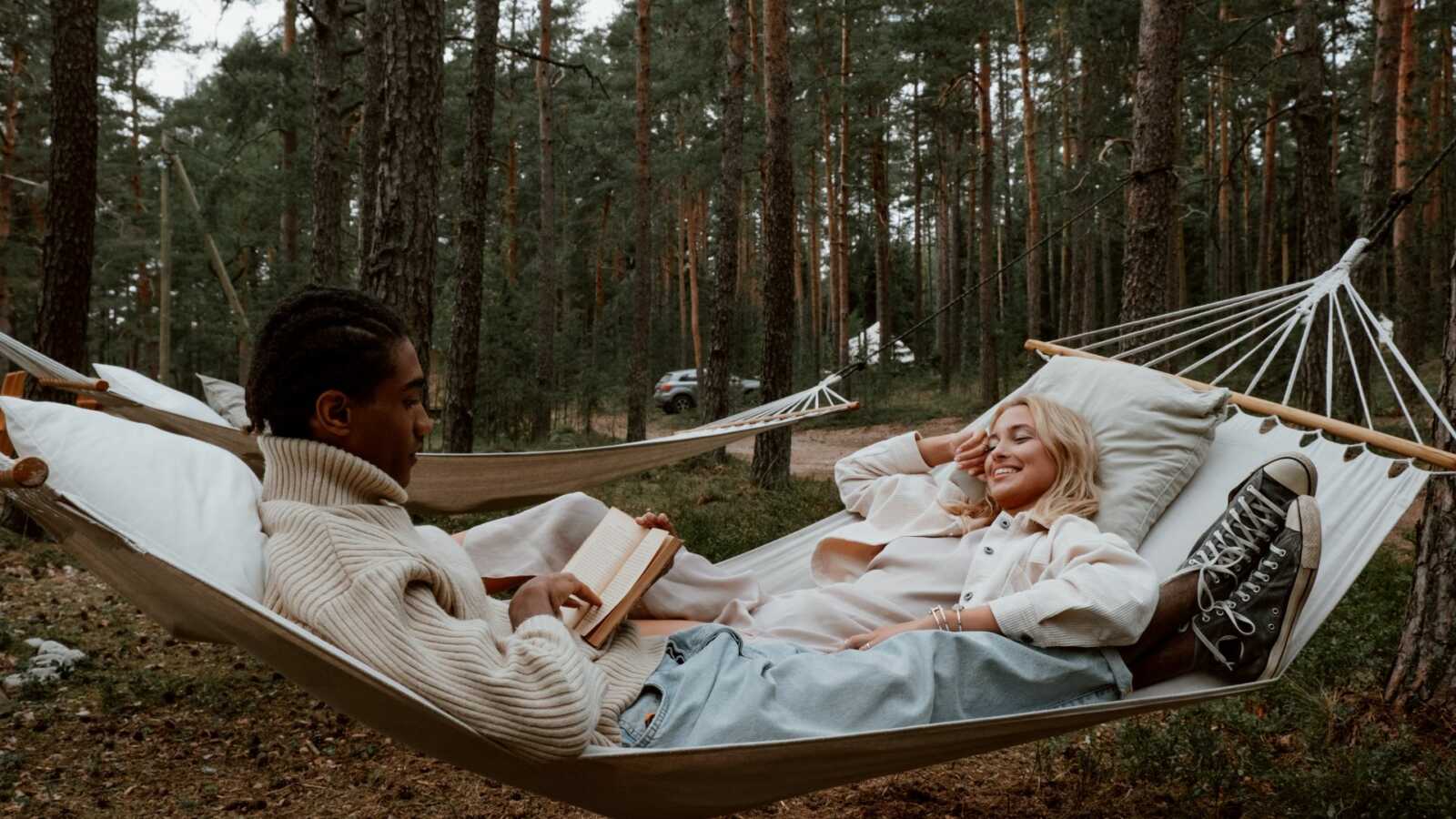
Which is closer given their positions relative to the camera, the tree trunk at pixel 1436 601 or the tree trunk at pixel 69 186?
the tree trunk at pixel 1436 601

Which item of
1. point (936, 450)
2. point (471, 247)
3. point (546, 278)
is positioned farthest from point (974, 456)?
point (546, 278)

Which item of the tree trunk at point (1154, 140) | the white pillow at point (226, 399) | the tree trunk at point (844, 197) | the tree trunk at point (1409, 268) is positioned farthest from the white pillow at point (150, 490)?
the tree trunk at point (844, 197)

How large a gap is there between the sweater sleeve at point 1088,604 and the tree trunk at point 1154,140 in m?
2.99

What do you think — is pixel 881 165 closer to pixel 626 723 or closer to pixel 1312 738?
pixel 1312 738

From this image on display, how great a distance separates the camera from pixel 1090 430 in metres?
2.20

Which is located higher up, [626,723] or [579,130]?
[579,130]

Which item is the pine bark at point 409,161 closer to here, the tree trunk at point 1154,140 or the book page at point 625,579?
the book page at point 625,579

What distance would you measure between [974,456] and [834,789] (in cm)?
92

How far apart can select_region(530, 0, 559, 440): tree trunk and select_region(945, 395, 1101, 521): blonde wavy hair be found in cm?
726

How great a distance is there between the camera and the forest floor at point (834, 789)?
215 cm

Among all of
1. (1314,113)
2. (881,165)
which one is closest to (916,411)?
→ (881,165)

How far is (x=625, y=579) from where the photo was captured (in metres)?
1.72

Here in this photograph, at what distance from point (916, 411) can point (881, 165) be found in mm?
4106

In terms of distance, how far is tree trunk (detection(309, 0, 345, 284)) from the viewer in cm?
693
